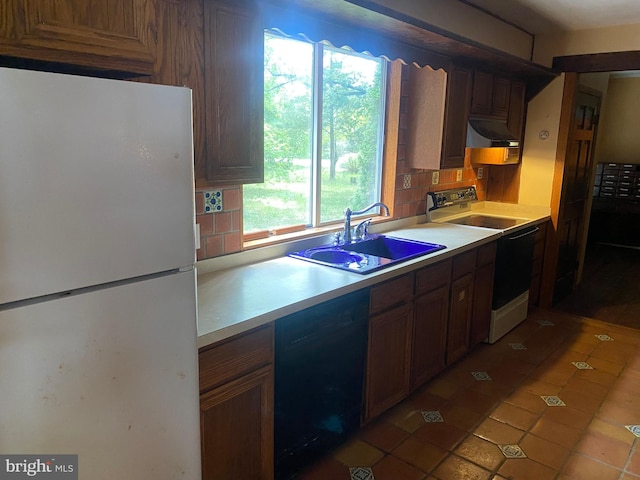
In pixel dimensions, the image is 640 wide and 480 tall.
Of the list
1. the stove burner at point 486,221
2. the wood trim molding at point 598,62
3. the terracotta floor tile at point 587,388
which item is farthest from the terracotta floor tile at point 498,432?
the wood trim molding at point 598,62

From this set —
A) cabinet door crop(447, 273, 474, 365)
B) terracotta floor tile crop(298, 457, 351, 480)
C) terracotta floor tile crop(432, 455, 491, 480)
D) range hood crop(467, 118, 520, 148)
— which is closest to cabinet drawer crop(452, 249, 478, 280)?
cabinet door crop(447, 273, 474, 365)

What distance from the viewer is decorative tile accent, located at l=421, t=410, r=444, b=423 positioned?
261 cm

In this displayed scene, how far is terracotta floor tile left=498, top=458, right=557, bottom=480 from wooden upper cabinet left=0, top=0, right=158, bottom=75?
88.0 inches

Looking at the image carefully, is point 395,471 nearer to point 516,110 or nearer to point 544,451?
point 544,451

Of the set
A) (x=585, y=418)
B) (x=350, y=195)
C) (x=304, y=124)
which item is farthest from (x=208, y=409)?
(x=585, y=418)

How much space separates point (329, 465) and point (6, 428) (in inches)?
61.1

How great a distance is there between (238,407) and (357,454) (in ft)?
2.83

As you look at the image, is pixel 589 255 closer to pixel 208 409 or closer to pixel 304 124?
pixel 304 124

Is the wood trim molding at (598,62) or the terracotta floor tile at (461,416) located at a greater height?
the wood trim molding at (598,62)

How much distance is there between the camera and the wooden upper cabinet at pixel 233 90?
69.9 inches

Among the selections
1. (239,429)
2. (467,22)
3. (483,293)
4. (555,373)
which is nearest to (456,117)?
(467,22)

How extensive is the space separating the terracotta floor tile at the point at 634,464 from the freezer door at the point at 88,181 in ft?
7.59

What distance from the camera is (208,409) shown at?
1.62 meters

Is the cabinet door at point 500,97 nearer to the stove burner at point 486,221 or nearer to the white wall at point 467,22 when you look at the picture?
the white wall at point 467,22
